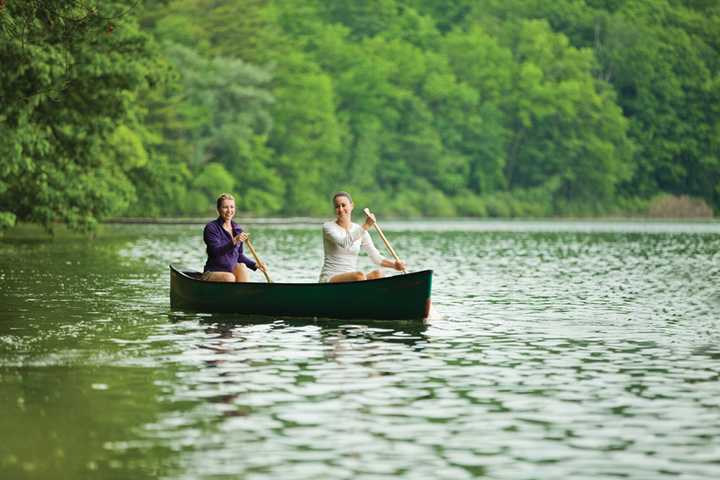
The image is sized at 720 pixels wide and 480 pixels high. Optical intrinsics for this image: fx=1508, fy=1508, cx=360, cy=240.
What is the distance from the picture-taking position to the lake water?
9.97 metres

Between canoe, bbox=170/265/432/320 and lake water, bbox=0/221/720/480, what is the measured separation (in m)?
0.35

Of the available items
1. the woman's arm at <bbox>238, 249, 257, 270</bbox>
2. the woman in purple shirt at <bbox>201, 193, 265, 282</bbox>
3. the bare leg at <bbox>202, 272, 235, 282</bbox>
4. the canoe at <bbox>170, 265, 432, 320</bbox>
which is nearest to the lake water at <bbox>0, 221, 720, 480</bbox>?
the canoe at <bbox>170, 265, 432, 320</bbox>

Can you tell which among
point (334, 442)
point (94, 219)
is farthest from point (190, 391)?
point (94, 219)

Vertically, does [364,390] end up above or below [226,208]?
below

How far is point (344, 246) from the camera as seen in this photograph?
774 inches

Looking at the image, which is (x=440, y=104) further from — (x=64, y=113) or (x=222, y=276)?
(x=222, y=276)

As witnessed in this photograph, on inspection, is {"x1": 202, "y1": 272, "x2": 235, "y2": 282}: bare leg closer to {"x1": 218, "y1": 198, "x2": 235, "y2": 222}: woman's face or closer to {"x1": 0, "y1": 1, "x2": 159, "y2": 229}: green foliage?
{"x1": 218, "y1": 198, "x2": 235, "y2": 222}: woman's face

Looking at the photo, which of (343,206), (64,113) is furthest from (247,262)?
(64,113)

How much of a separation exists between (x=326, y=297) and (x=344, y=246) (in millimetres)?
743

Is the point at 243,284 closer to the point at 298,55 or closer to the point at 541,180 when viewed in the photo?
the point at 298,55

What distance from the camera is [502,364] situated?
15078 millimetres

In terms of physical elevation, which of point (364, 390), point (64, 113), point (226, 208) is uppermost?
point (64, 113)

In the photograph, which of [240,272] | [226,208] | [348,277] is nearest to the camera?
[348,277]

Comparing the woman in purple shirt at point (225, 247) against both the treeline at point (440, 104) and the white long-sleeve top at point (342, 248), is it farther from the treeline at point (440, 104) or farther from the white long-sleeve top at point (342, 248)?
the treeline at point (440, 104)
